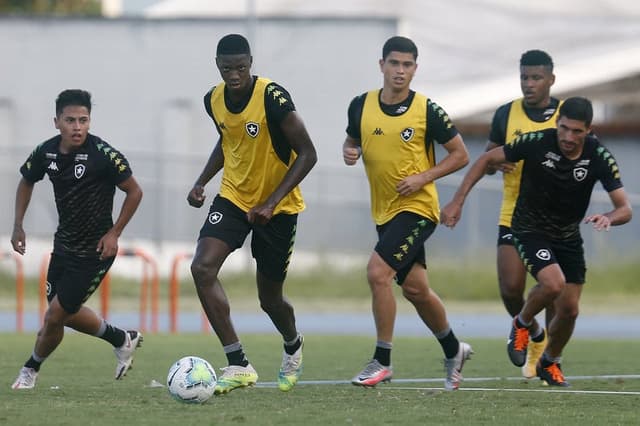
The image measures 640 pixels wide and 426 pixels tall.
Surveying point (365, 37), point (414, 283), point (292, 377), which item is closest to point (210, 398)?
point (292, 377)

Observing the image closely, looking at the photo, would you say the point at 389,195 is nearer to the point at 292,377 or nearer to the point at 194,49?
the point at 292,377

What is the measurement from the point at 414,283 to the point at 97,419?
2.90 meters

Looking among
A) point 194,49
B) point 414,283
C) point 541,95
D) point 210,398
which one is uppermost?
point 194,49

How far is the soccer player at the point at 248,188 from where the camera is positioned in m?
9.98

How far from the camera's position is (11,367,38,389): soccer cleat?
1077 cm

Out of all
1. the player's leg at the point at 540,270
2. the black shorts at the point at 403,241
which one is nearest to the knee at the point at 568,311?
the player's leg at the point at 540,270

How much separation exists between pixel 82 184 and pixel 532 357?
3926 mm

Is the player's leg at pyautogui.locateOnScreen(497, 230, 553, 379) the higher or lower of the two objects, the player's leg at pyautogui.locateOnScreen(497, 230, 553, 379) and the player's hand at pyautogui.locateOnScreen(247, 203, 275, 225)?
the lower

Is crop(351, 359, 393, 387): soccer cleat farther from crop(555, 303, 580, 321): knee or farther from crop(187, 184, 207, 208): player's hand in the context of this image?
crop(187, 184, 207, 208): player's hand

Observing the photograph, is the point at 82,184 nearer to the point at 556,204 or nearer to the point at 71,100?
the point at 71,100

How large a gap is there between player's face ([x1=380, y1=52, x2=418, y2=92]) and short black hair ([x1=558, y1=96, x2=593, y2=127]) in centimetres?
115

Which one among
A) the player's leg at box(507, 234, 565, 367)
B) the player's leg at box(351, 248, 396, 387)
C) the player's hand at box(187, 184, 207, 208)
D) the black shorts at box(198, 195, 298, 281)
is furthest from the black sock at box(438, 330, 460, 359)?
the player's hand at box(187, 184, 207, 208)

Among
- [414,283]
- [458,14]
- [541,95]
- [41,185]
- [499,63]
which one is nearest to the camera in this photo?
[414,283]

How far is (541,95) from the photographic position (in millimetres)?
11867
